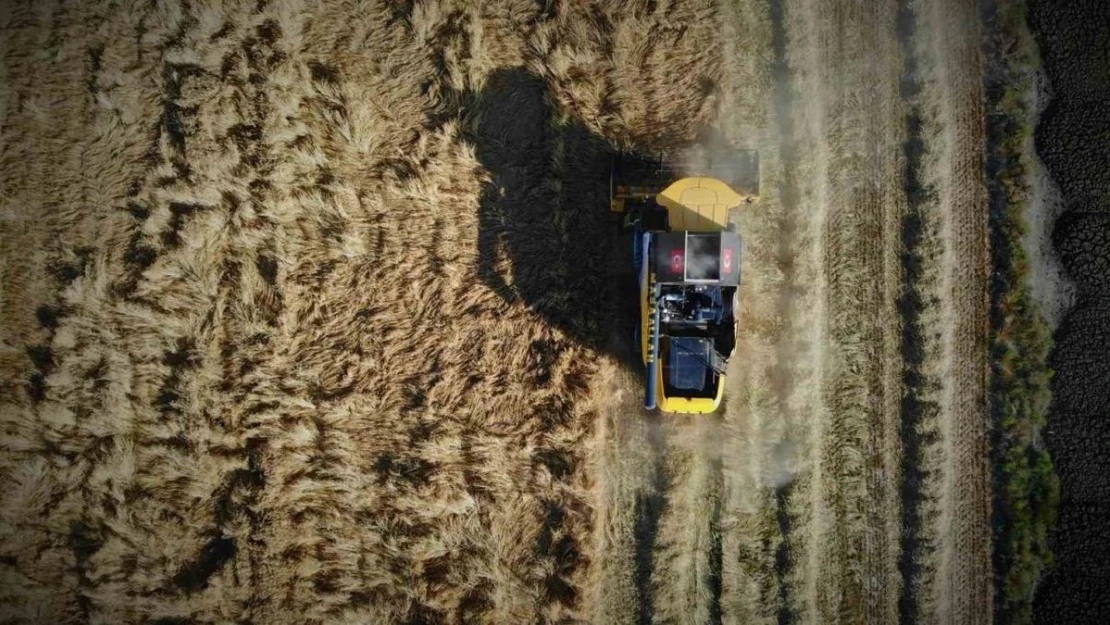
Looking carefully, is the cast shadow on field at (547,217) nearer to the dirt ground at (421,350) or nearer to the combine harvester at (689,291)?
the dirt ground at (421,350)

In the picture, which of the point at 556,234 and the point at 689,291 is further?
the point at 556,234

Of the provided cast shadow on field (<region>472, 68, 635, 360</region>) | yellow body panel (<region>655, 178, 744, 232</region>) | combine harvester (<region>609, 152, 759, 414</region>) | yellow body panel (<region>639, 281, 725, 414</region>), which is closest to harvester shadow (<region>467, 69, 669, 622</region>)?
cast shadow on field (<region>472, 68, 635, 360</region>)

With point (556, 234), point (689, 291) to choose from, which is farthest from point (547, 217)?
point (689, 291)

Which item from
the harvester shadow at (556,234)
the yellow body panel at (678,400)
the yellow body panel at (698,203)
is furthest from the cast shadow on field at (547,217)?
the yellow body panel at (698,203)

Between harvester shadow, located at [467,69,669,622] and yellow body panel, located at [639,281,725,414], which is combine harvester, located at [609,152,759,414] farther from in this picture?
harvester shadow, located at [467,69,669,622]

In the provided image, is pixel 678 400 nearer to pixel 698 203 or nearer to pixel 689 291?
pixel 689 291

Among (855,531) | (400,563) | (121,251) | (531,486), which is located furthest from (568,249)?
(121,251)

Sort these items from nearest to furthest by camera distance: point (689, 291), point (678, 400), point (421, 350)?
point (678, 400) → point (689, 291) → point (421, 350)
